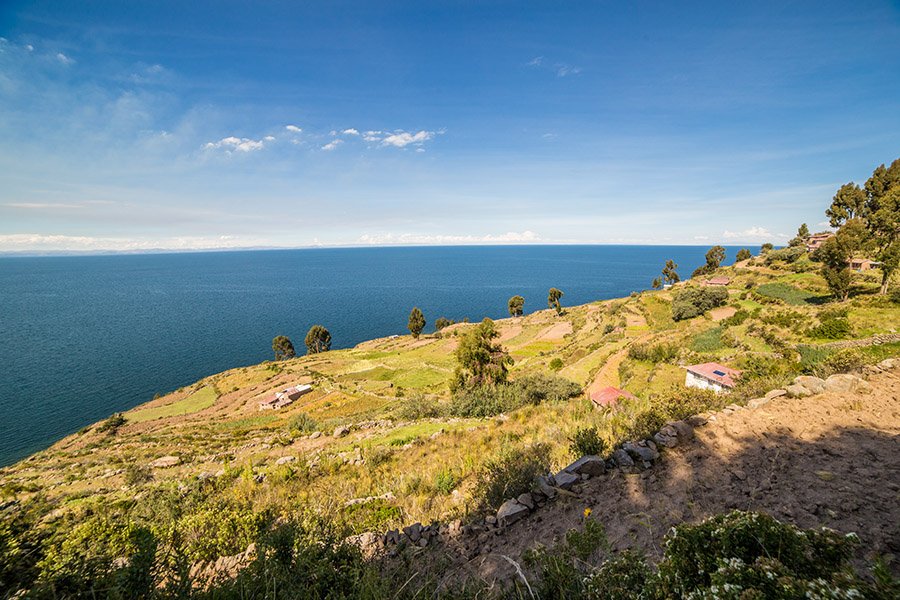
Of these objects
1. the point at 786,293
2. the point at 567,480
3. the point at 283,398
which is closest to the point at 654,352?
the point at 786,293

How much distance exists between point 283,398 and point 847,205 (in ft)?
319

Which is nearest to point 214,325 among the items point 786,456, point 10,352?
point 10,352

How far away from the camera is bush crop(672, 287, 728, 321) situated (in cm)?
4541

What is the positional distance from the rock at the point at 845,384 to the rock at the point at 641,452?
7190mm

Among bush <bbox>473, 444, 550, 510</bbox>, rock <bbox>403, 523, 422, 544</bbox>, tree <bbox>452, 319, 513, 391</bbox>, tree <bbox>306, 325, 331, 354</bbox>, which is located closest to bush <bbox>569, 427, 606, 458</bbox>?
bush <bbox>473, 444, 550, 510</bbox>

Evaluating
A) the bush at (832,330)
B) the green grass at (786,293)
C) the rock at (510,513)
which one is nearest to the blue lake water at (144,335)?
the rock at (510,513)

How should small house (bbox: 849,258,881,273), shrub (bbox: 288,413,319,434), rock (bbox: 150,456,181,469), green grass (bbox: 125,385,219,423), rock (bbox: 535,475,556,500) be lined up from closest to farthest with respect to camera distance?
rock (bbox: 535,475,556,500)
rock (bbox: 150,456,181,469)
shrub (bbox: 288,413,319,434)
small house (bbox: 849,258,881,273)
green grass (bbox: 125,385,219,423)

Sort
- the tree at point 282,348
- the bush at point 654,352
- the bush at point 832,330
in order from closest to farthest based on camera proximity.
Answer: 1. the bush at point 832,330
2. the bush at point 654,352
3. the tree at point 282,348

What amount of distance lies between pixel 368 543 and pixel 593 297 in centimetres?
18186

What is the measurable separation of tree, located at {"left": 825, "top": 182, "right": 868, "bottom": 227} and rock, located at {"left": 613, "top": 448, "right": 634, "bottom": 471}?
80.9 metres

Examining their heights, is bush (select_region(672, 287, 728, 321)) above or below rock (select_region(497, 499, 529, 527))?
below

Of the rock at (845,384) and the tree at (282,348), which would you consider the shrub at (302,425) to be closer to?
the rock at (845,384)

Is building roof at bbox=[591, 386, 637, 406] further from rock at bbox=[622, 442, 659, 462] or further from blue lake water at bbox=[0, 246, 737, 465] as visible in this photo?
blue lake water at bbox=[0, 246, 737, 465]

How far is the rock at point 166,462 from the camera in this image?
2288 cm
